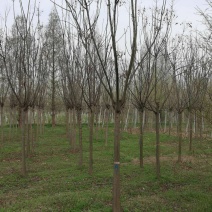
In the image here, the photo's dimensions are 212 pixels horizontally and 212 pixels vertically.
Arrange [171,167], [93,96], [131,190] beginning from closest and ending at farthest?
[131,190], [93,96], [171,167]

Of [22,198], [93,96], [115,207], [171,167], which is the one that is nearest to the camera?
[115,207]

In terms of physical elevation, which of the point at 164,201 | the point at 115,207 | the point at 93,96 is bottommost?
the point at 164,201

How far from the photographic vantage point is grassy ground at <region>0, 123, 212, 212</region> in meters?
5.34

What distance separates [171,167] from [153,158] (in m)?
1.81

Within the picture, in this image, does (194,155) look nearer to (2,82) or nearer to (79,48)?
(79,48)

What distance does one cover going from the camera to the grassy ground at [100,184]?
5.34 metres

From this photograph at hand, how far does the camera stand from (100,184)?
270 inches

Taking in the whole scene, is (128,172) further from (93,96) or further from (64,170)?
(93,96)

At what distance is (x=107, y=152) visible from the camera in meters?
11.6

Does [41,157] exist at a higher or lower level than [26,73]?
lower

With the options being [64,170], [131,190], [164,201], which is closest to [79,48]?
[64,170]

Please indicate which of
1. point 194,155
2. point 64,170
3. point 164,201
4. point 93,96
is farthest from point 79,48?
point 194,155

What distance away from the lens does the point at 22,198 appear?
568 centimetres

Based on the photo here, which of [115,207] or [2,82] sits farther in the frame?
[2,82]
